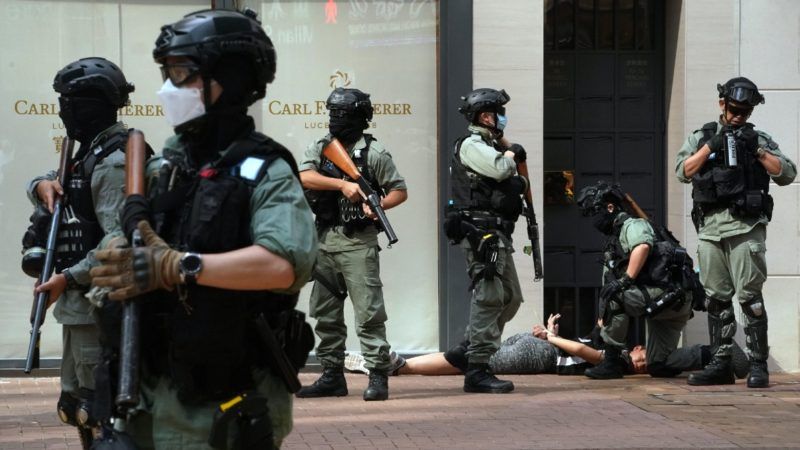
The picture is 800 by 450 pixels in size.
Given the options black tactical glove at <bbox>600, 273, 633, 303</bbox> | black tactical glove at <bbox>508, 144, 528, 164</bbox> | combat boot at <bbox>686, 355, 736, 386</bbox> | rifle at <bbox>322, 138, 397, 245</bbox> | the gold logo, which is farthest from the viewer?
the gold logo

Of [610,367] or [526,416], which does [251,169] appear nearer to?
[526,416]

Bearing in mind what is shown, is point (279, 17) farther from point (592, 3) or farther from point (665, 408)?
point (665, 408)

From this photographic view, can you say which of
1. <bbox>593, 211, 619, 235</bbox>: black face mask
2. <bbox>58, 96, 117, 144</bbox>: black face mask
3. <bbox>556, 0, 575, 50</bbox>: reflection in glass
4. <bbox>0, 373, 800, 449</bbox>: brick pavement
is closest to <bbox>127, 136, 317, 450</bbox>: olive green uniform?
<bbox>58, 96, 117, 144</bbox>: black face mask

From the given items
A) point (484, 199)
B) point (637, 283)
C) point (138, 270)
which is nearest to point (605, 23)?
point (637, 283)

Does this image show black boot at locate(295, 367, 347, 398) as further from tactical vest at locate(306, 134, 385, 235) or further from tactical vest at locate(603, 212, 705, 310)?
tactical vest at locate(603, 212, 705, 310)

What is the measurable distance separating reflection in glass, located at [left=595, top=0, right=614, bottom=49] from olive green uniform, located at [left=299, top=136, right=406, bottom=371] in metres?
3.19

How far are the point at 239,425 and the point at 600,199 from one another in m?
6.72

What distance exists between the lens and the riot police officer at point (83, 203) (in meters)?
5.37

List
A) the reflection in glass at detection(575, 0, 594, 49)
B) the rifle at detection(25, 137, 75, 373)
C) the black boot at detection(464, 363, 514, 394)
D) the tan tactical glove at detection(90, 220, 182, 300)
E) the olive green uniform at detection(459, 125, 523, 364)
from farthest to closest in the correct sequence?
the reflection in glass at detection(575, 0, 594, 49), the black boot at detection(464, 363, 514, 394), the olive green uniform at detection(459, 125, 523, 364), the rifle at detection(25, 137, 75, 373), the tan tactical glove at detection(90, 220, 182, 300)

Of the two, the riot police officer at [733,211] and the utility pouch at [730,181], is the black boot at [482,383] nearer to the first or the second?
the riot police officer at [733,211]

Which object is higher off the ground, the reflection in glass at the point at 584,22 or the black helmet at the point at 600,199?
the reflection in glass at the point at 584,22

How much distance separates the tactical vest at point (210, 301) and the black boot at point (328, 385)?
5.40 meters

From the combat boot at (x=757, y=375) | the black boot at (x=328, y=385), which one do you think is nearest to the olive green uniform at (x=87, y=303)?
the black boot at (x=328, y=385)

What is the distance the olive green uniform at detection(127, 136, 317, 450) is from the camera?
11.7 ft
